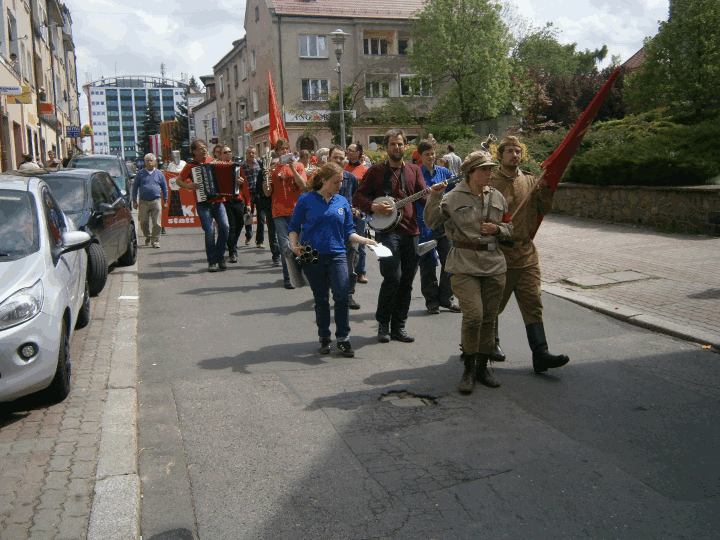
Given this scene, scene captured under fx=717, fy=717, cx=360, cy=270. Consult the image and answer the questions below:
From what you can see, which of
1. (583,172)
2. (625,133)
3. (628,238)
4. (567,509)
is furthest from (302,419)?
(625,133)

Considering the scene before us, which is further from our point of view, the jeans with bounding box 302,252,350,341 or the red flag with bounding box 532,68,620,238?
the jeans with bounding box 302,252,350,341

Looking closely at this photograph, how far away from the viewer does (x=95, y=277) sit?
8.63m

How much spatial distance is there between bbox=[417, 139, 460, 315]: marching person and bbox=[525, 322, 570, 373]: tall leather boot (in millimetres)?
2344

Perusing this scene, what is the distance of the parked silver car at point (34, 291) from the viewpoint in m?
4.61

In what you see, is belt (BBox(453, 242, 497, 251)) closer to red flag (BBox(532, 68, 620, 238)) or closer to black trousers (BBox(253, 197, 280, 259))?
red flag (BBox(532, 68, 620, 238))

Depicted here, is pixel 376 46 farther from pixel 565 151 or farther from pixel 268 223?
pixel 565 151

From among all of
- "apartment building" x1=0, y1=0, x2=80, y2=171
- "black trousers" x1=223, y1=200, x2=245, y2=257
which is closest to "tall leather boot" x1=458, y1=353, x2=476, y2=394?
"black trousers" x1=223, y1=200, x2=245, y2=257

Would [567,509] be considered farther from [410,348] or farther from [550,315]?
[550,315]

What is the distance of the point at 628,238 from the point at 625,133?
664 cm

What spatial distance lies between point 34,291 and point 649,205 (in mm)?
11622

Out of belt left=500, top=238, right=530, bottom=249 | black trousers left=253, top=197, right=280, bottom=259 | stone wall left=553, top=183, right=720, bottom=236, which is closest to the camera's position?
belt left=500, top=238, right=530, bottom=249

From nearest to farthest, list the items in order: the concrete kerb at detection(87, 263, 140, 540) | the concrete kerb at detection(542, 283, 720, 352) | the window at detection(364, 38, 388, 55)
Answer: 1. the concrete kerb at detection(87, 263, 140, 540)
2. the concrete kerb at detection(542, 283, 720, 352)
3. the window at detection(364, 38, 388, 55)

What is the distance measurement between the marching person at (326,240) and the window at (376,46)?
41266mm

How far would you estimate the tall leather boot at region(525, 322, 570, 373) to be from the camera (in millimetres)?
5707
